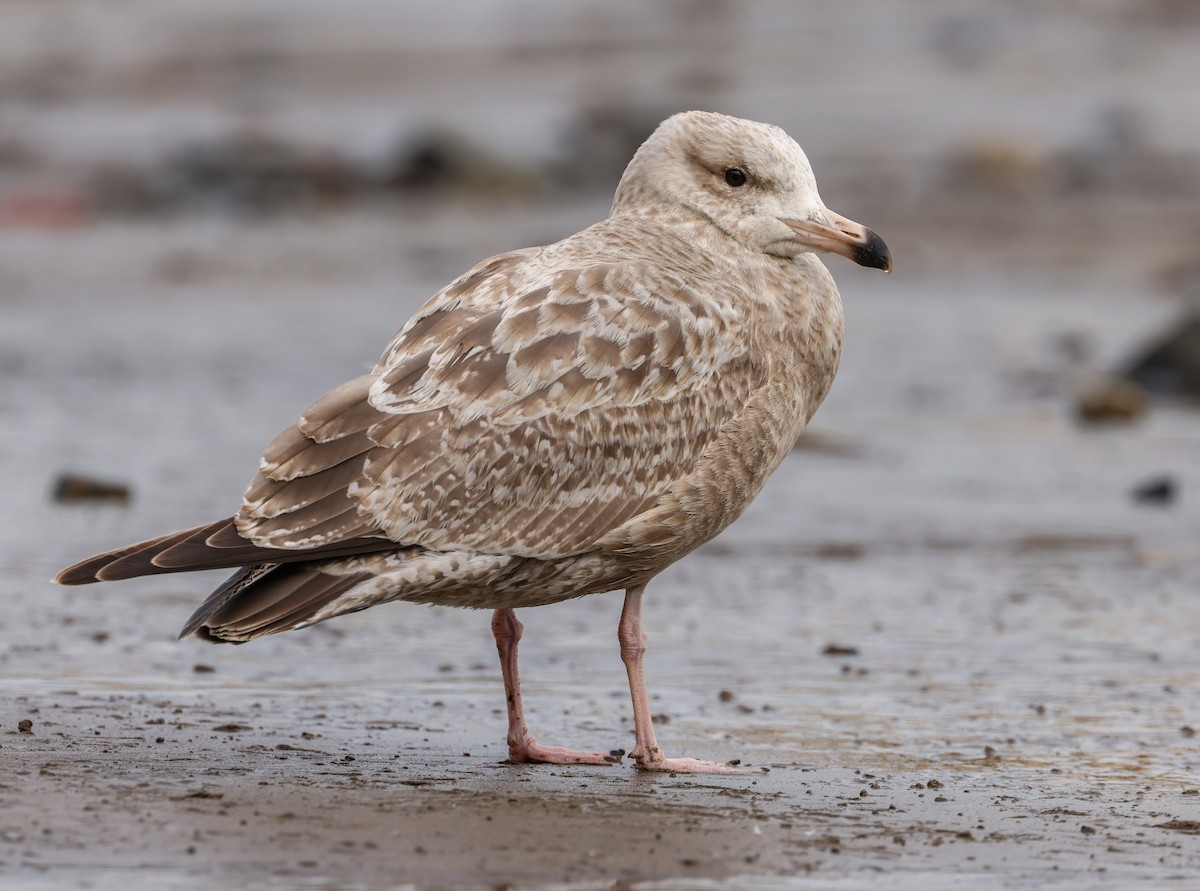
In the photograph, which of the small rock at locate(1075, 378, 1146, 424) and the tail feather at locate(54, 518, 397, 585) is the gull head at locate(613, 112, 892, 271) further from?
the small rock at locate(1075, 378, 1146, 424)

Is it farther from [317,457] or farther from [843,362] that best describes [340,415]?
[843,362]

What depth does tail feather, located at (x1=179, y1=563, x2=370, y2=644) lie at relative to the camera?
5457 mm

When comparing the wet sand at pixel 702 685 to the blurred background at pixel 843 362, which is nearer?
the wet sand at pixel 702 685

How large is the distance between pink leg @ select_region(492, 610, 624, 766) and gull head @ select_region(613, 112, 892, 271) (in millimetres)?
1523

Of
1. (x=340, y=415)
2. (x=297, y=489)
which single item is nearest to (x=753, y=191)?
(x=340, y=415)

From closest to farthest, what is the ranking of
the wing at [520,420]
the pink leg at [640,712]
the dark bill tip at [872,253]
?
the wing at [520,420]
the pink leg at [640,712]
the dark bill tip at [872,253]

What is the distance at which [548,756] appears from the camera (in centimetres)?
599

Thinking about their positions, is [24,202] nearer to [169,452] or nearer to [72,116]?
[72,116]

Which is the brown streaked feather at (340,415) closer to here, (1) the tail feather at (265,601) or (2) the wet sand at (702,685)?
(1) the tail feather at (265,601)

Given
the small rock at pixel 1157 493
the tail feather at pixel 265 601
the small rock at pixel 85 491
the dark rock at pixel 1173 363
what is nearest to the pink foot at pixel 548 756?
the tail feather at pixel 265 601

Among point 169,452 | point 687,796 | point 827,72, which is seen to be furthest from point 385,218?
point 687,796

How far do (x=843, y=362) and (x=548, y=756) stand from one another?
8.40m

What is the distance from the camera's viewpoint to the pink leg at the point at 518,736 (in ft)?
19.6

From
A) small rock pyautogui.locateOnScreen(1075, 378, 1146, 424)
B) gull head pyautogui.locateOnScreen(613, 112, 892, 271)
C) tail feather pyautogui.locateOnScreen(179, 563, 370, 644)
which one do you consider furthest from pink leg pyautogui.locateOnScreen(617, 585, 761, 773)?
small rock pyautogui.locateOnScreen(1075, 378, 1146, 424)
